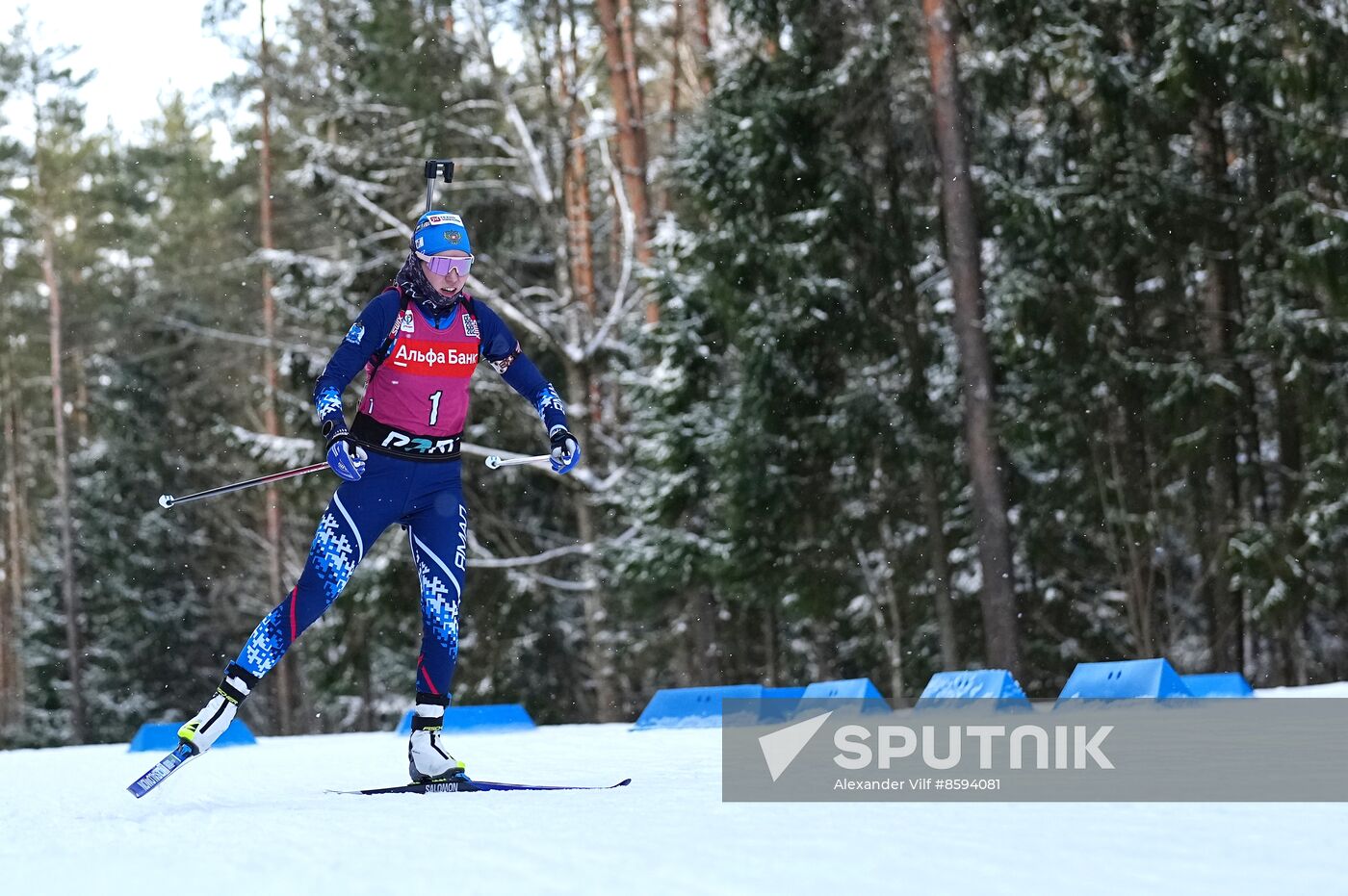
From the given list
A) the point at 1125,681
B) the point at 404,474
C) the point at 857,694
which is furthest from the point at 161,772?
the point at 1125,681

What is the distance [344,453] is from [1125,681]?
13.2ft

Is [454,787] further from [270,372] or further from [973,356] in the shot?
[270,372]

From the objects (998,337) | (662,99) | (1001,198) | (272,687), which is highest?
(662,99)

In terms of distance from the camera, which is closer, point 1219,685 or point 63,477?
point 1219,685

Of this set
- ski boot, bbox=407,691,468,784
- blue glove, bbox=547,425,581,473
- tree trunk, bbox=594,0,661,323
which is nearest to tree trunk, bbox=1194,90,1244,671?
tree trunk, bbox=594,0,661,323

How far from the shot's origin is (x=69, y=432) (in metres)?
38.4

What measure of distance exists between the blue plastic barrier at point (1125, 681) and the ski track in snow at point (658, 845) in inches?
124

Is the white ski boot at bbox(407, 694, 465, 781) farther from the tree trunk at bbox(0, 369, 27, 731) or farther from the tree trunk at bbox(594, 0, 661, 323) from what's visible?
the tree trunk at bbox(0, 369, 27, 731)

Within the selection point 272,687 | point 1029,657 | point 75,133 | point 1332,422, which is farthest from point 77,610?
point 1332,422

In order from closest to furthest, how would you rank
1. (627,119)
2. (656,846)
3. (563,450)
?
1. (656,846)
2. (563,450)
3. (627,119)

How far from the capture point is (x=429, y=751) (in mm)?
4852

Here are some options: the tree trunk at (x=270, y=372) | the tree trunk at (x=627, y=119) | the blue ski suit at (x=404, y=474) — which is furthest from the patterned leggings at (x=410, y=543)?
the tree trunk at (x=270, y=372)

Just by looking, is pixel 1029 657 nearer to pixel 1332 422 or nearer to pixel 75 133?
pixel 1332 422

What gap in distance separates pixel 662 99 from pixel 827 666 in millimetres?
12811
